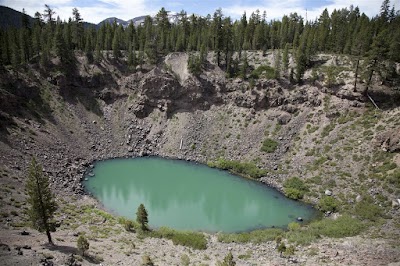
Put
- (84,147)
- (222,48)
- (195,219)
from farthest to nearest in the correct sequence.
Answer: (222,48)
(84,147)
(195,219)

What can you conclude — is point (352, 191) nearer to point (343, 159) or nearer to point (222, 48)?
point (343, 159)

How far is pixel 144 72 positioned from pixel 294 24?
56.4m

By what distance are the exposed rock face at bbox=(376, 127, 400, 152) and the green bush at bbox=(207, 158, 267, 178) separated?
2087 centimetres

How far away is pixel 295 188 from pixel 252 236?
16920 millimetres

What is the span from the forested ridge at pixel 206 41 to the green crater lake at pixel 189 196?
31.5 meters

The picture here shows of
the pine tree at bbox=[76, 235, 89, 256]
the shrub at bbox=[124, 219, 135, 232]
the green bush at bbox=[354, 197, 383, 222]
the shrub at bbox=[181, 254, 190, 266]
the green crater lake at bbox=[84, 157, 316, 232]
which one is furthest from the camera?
the green crater lake at bbox=[84, 157, 316, 232]

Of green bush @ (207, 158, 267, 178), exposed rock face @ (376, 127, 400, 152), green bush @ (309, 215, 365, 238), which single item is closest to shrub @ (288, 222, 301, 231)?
green bush @ (309, 215, 365, 238)

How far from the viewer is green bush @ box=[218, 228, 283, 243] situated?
124 feet

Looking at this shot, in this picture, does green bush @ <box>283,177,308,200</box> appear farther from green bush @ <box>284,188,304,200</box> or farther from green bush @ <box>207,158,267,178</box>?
green bush @ <box>207,158,267,178</box>

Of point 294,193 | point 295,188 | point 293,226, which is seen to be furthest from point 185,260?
point 295,188

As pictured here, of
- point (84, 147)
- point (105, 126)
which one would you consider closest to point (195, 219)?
point (84, 147)

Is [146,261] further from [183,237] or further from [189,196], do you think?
[189,196]

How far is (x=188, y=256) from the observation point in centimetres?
3238

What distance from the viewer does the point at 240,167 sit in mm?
60750
